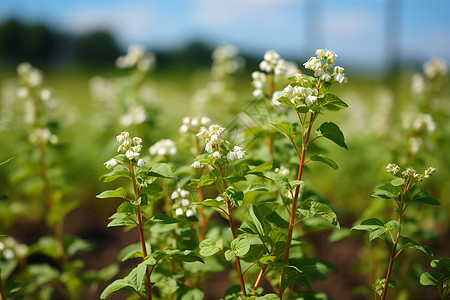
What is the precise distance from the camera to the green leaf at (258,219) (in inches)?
56.0

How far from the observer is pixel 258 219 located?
4.66 feet

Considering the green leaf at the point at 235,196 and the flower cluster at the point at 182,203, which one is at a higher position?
the green leaf at the point at 235,196

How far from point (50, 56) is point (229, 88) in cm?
2373

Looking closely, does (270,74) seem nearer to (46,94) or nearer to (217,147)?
(217,147)

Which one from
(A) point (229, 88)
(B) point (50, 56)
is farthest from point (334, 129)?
(B) point (50, 56)

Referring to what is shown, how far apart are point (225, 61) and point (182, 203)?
2.73 meters

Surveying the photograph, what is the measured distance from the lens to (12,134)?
5684 mm

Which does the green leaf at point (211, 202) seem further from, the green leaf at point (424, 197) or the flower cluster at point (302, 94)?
the green leaf at point (424, 197)

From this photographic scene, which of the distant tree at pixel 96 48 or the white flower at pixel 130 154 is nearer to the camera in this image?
the white flower at pixel 130 154

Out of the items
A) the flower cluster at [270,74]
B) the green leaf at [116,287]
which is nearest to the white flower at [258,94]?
the flower cluster at [270,74]

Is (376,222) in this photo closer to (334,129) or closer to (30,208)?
(334,129)

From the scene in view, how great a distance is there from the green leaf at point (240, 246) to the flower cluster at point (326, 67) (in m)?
0.67

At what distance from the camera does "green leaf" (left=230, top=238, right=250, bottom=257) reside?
1.38 meters

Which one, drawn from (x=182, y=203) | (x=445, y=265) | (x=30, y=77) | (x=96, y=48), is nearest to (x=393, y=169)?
(x=445, y=265)
